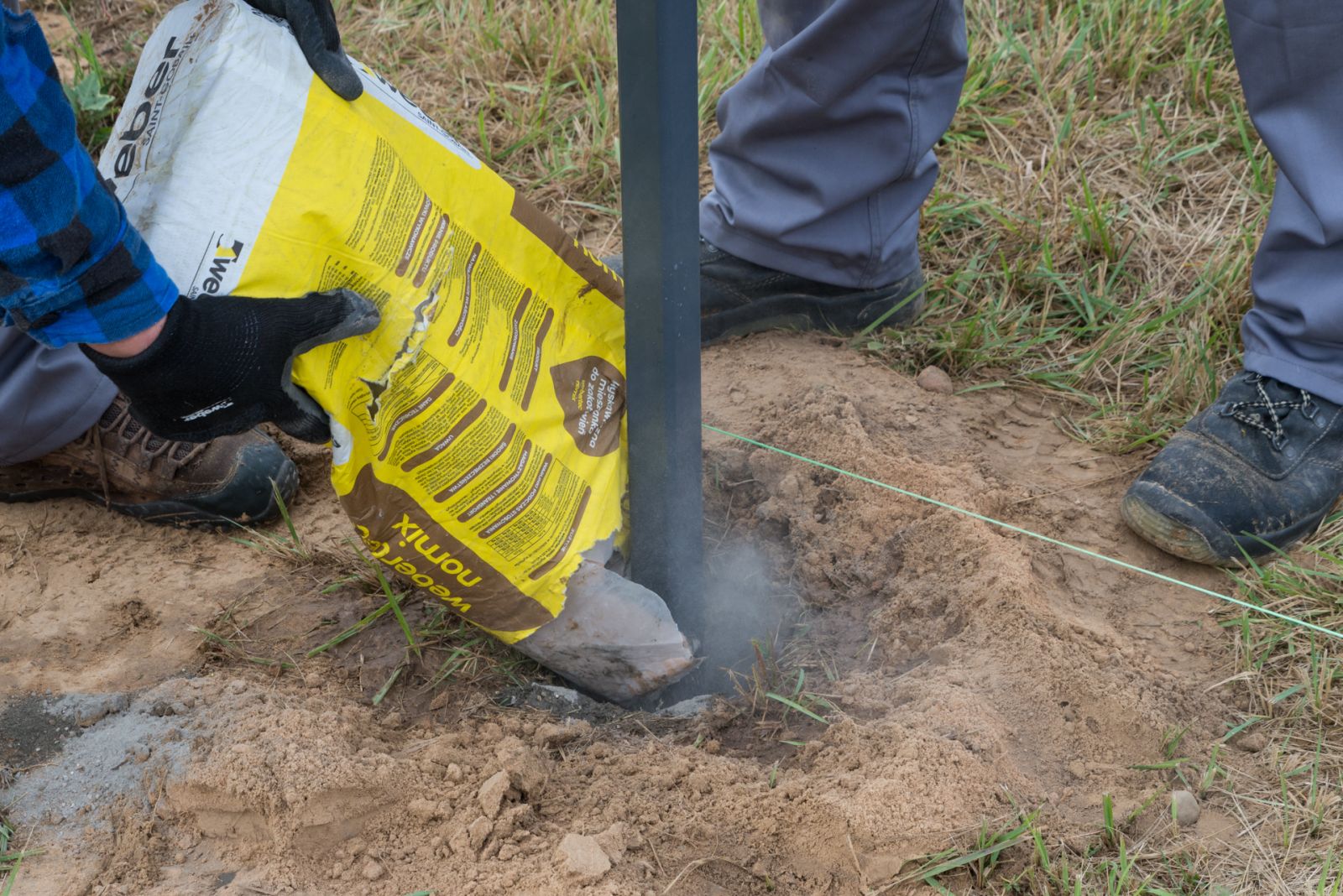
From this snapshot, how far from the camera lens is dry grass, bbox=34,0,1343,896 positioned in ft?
4.19

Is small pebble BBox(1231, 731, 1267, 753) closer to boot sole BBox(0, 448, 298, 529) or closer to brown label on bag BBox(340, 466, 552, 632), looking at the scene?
brown label on bag BBox(340, 466, 552, 632)

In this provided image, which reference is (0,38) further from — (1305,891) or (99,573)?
(1305,891)

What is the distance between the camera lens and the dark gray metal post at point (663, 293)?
1146 millimetres

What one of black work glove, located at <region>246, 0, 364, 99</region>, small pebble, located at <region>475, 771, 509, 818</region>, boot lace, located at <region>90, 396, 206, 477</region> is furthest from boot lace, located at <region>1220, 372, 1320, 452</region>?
boot lace, located at <region>90, 396, 206, 477</region>

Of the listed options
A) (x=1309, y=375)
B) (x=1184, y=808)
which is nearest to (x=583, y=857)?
(x=1184, y=808)

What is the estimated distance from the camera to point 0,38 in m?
0.93

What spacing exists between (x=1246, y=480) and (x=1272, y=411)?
0.15 m

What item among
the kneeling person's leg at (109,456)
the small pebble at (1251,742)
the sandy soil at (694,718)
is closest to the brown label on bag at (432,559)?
the sandy soil at (694,718)

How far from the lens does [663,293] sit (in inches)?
50.8

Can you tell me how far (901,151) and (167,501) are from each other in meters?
1.47

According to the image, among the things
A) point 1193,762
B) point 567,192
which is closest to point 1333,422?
point 1193,762

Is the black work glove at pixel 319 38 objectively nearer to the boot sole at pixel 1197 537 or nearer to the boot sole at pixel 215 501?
the boot sole at pixel 215 501

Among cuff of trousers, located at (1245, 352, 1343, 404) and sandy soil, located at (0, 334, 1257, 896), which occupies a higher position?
cuff of trousers, located at (1245, 352, 1343, 404)

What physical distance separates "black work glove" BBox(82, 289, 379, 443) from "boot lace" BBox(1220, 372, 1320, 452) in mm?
1404
